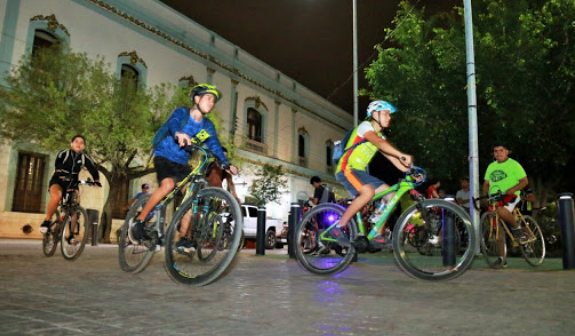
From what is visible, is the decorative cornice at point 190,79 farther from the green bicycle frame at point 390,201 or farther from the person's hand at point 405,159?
the person's hand at point 405,159

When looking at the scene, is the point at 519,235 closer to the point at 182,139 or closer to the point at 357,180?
the point at 357,180

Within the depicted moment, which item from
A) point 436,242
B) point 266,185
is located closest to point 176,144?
point 436,242

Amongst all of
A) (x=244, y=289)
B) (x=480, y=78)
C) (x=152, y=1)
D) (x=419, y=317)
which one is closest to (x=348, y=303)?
(x=419, y=317)

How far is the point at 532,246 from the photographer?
6941mm

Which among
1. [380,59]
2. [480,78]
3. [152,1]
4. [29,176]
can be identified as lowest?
[29,176]

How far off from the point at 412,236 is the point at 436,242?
360mm

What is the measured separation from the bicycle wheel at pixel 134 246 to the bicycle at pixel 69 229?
1856 mm

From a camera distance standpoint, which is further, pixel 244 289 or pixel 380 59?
pixel 380 59

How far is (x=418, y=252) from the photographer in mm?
4531

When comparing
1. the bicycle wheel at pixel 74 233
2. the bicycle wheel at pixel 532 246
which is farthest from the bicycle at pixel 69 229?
the bicycle wheel at pixel 532 246

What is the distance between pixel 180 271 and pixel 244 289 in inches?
21.2

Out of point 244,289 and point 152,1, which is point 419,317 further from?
point 152,1

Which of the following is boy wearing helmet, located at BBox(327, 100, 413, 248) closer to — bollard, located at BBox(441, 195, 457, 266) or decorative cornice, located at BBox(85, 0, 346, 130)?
bollard, located at BBox(441, 195, 457, 266)

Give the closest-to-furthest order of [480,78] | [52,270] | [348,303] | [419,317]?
[419,317], [348,303], [52,270], [480,78]
